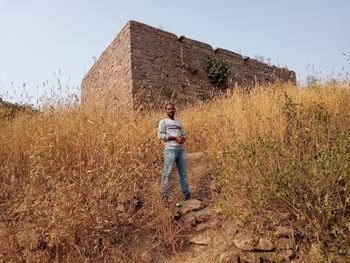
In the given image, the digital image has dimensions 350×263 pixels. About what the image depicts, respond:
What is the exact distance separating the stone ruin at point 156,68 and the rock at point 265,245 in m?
5.16

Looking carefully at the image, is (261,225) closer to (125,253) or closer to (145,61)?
(125,253)

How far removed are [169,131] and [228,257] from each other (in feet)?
6.37

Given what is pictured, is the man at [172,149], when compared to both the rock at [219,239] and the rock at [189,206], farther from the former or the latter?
the rock at [219,239]

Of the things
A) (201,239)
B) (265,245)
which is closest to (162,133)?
(201,239)

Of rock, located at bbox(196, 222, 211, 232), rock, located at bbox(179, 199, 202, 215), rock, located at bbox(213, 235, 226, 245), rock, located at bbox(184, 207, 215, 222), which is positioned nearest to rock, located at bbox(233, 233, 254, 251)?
rock, located at bbox(213, 235, 226, 245)

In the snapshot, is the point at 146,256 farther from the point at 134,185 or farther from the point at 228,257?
the point at 228,257

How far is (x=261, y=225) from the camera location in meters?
2.44

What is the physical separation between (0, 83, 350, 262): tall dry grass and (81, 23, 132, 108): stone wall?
3506 millimetres

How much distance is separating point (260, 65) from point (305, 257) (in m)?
11.0

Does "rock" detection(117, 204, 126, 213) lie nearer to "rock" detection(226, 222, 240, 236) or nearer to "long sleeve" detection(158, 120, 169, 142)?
"long sleeve" detection(158, 120, 169, 142)

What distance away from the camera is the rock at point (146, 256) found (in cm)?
256

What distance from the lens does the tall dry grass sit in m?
2.22

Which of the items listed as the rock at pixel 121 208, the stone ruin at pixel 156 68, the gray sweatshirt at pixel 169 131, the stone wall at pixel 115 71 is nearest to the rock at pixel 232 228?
the rock at pixel 121 208

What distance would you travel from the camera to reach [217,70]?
32.6 feet
